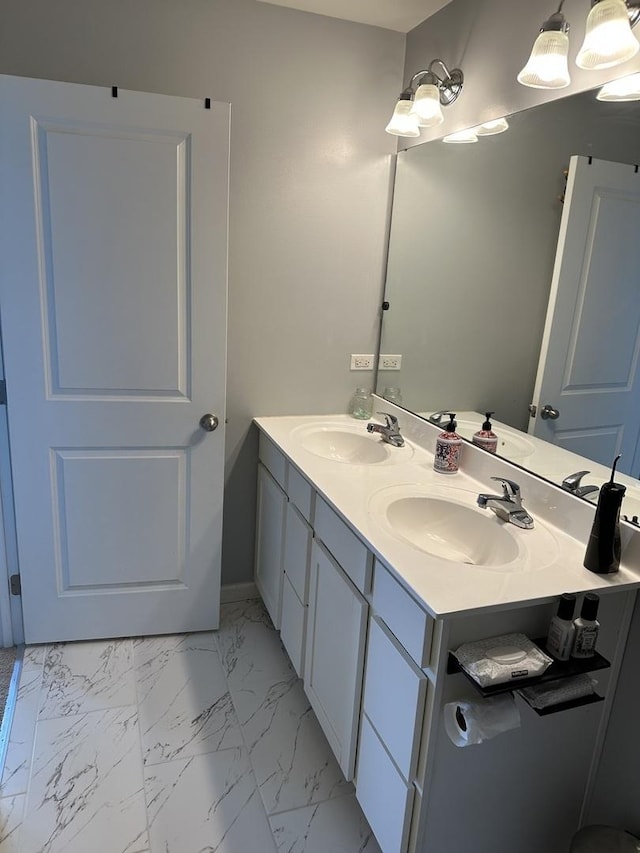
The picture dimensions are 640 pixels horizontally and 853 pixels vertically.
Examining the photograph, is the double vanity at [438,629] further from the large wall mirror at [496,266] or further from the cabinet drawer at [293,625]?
the large wall mirror at [496,266]

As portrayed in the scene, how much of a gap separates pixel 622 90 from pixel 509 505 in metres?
1.10

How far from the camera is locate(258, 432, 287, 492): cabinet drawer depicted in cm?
231

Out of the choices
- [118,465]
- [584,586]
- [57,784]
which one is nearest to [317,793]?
[57,784]

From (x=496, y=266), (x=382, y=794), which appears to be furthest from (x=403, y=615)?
(x=496, y=266)

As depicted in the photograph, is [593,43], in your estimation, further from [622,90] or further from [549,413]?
[549,413]

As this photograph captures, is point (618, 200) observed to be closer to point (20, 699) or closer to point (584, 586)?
point (584, 586)

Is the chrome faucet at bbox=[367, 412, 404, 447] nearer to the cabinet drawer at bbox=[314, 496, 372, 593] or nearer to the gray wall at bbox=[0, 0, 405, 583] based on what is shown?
the gray wall at bbox=[0, 0, 405, 583]

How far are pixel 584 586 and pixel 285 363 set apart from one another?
158 cm

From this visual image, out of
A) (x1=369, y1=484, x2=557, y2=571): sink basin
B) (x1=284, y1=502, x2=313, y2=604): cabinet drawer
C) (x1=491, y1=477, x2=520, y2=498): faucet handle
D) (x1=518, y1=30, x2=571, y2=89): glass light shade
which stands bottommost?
(x1=284, y1=502, x2=313, y2=604): cabinet drawer

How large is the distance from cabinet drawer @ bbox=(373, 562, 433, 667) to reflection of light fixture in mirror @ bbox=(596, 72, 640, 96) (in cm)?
131

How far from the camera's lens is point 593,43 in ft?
4.67

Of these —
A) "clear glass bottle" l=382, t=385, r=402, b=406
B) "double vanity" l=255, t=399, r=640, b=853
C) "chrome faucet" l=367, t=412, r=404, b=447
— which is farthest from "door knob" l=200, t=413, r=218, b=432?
"clear glass bottle" l=382, t=385, r=402, b=406

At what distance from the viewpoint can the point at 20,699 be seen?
2135mm

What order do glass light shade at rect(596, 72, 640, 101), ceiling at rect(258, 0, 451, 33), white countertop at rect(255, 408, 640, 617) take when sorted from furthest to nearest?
ceiling at rect(258, 0, 451, 33) < glass light shade at rect(596, 72, 640, 101) < white countertop at rect(255, 408, 640, 617)
